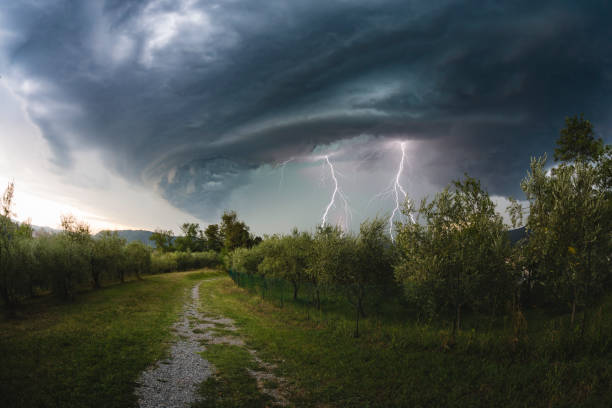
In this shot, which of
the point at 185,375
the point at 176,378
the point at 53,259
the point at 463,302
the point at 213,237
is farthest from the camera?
the point at 213,237

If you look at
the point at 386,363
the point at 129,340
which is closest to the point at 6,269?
the point at 129,340

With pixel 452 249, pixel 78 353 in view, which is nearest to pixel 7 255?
pixel 78 353

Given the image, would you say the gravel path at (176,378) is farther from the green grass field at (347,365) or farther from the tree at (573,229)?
the tree at (573,229)

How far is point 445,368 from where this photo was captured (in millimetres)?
9883

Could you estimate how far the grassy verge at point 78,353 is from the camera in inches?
301

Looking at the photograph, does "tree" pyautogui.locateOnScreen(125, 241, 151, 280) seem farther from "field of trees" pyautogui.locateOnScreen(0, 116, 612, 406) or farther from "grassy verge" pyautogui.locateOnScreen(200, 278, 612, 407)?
"grassy verge" pyautogui.locateOnScreen(200, 278, 612, 407)

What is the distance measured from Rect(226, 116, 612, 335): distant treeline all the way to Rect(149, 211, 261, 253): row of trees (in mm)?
53347

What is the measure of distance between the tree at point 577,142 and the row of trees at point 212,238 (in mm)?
62099

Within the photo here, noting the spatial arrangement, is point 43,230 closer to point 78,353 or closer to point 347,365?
point 78,353

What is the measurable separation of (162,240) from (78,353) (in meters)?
113

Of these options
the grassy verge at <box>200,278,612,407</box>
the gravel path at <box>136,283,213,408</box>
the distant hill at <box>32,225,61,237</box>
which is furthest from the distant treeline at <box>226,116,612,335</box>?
the distant hill at <box>32,225,61,237</box>

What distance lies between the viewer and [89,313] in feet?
67.4

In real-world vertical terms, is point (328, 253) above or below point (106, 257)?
above

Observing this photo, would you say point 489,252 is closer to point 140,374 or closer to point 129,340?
point 140,374
